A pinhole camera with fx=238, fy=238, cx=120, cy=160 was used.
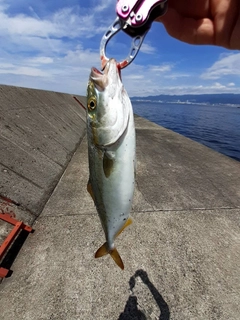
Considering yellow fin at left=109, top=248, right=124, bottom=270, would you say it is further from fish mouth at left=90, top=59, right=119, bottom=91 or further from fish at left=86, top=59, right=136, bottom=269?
fish mouth at left=90, top=59, right=119, bottom=91

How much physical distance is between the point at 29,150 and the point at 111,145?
5.05m

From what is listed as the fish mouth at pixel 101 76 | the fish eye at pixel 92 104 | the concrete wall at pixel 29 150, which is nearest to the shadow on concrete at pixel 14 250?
the concrete wall at pixel 29 150

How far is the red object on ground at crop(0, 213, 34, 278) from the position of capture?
3337 millimetres

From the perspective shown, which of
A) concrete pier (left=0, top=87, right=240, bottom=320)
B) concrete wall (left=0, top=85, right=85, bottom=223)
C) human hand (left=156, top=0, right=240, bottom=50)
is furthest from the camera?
concrete wall (left=0, top=85, right=85, bottom=223)

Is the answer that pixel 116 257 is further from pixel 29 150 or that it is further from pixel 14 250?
pixel 29 150

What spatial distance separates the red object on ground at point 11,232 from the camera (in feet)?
10.9

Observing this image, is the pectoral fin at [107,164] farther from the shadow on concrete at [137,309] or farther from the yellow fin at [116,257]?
the shadow on concrete at [137,309]

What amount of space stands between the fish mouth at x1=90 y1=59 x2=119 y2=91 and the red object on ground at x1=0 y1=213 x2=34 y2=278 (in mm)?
2908

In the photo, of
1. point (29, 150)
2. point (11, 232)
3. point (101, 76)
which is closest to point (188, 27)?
point (101, 76)

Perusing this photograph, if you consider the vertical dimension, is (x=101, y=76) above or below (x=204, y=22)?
below

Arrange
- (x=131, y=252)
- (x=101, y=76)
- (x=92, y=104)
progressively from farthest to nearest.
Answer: (x=131, y=252)
(x=92, y=104)
(x=101, y=76)

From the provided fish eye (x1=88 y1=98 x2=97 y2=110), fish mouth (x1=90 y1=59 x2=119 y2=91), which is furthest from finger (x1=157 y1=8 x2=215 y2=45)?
fish eye (x1=88 y1=98 x2=97 y2=110)

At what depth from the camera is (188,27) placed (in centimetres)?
215

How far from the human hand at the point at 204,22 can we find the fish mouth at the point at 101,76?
78cm
